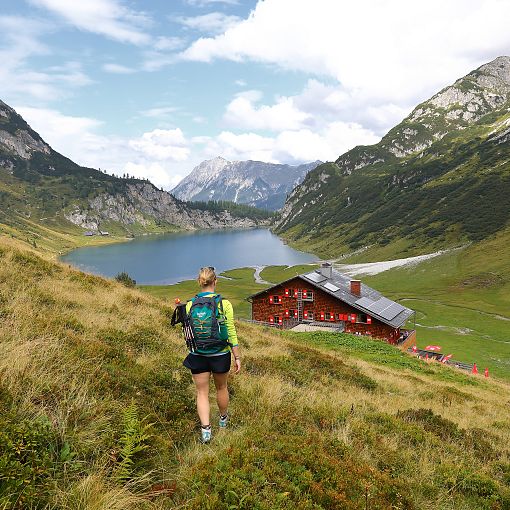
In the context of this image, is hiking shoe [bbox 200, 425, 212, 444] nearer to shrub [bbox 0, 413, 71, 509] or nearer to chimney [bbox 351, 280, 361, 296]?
shrub [bbox 0, 413, 71, 509]

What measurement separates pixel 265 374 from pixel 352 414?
335 centimetres

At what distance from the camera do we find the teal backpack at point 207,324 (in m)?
6.61

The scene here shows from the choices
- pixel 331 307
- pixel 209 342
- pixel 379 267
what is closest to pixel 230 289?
pixel 331 307

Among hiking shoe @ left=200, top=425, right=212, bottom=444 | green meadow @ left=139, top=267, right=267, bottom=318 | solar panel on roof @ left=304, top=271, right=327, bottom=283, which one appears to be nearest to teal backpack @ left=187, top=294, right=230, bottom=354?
hiking shoe @ left=200, top=425, right=212, bottom=444

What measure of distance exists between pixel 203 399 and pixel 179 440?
0.75m

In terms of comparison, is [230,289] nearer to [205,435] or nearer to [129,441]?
[205,435]

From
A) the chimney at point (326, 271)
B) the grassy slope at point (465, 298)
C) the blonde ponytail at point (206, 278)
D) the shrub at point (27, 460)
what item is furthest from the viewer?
the grassy slope at point (465, 298)

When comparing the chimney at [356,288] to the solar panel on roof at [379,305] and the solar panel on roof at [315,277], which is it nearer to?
the solar panel on roof at [379,305]

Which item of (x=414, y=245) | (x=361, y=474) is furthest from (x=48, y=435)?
(x=414, y=245)

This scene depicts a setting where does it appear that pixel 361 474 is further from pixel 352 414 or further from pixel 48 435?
pixel 48 435

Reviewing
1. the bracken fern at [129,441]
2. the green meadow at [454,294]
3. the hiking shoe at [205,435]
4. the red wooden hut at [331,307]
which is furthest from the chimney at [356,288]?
the bracken fern at [129,441]

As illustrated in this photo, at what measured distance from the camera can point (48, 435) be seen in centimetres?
462

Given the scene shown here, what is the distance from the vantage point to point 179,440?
20.6ft

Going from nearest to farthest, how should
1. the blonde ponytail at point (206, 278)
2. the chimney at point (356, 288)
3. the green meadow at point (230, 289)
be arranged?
the blonde ponytail at point (206, 278), the chimney at point (356, 288), the green meadow at point (230, 289)
